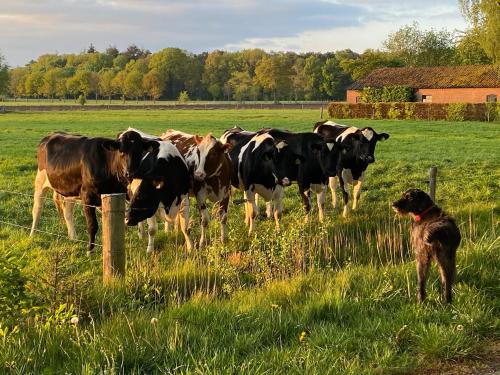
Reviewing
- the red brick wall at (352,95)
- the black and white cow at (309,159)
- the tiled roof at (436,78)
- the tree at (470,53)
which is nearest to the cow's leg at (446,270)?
the black and white cow at (309,159)

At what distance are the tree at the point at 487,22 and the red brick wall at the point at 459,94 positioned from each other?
1125cm

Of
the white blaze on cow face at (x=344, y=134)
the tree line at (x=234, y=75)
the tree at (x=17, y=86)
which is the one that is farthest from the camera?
the tree at (x=17, y=86)

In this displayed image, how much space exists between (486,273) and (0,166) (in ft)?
49.8

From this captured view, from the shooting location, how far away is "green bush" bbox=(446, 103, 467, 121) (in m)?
46.8

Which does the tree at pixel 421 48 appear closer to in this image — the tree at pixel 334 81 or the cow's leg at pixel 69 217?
the tree at pixel 334 81

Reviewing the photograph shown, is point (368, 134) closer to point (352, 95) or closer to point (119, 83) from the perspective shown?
point (352, 95)

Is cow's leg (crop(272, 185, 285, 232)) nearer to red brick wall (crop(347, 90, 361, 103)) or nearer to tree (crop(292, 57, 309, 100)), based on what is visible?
red brick wall (crop(347, 90, 361, 103))

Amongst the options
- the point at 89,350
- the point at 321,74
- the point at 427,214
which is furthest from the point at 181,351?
the point at 321,74

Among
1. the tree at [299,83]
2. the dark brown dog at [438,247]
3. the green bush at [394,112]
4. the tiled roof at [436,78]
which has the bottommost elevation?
the dark brown dog at [438,247]

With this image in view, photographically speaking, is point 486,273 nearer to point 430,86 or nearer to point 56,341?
point 56,341

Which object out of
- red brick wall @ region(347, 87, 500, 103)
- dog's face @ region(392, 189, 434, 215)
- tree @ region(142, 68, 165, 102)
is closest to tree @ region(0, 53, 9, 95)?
tree @ region(142, 68, 165, 102)

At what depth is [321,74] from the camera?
119188 mm

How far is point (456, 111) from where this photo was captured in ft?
154

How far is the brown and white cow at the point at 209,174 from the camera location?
978 cm
